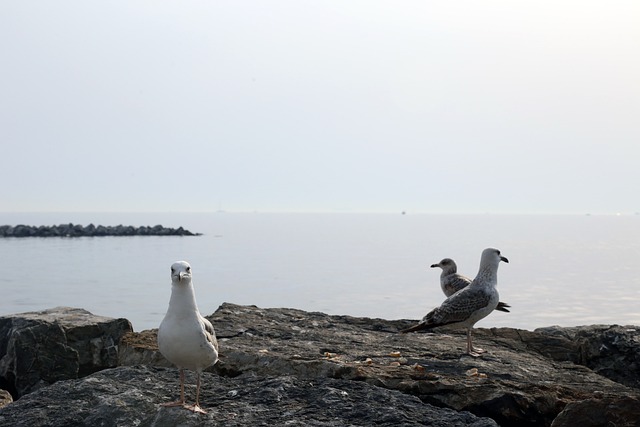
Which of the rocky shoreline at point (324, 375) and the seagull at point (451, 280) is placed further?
the seagull at point (451, 280)

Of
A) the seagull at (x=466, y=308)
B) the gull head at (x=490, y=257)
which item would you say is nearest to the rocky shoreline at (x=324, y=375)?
the seagull at (x=466, y=308)

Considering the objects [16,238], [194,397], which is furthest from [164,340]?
[16,238]

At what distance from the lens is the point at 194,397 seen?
6875 millimetres

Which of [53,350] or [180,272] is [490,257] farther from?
[53,350]

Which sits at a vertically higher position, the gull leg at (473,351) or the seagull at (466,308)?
the seagull at (466,308)

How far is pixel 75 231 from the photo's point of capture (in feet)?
276

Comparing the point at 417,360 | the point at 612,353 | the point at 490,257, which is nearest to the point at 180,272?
the point at 417,360

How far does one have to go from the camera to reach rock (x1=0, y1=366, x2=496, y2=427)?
6356 mm

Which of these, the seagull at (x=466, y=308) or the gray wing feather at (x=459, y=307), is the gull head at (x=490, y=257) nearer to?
the seagull at (x=466, y=308)

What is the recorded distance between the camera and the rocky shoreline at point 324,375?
652cm

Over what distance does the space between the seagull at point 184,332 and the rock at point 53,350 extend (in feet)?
18.2

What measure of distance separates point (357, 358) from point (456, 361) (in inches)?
44.8

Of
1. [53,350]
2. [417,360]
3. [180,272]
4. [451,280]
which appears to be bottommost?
[53,350]

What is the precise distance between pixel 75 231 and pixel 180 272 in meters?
81.6
